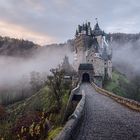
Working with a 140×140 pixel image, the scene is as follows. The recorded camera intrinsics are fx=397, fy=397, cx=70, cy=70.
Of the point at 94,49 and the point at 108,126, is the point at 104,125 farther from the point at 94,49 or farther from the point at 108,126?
the point at 94,49

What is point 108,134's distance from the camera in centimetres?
2133

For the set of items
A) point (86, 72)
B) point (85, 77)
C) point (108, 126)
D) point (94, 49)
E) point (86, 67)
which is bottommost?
point (85, 77)

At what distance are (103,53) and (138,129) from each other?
100694mm

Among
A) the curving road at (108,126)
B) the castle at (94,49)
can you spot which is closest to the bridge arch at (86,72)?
the castle at (94,49)

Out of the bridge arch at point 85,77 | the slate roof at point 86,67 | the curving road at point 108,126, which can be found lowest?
the bridge arch at point 85,77

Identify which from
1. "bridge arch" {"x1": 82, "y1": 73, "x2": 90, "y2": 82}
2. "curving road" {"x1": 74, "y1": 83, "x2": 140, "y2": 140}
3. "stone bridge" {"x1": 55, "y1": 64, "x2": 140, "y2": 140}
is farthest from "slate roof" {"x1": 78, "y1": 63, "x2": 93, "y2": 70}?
"curving road" {"x1": 74, "y1": 83, "x2": 140, "y2": 140}

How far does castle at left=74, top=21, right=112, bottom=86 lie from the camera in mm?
117219

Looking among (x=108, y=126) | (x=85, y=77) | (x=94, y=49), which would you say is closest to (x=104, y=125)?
(x=108, y=126)

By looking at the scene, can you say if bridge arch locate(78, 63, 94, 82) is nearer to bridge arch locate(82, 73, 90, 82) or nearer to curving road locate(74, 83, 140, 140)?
bridge arch locate(82, 73, 90, 82)

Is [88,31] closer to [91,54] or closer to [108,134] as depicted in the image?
[91,54]

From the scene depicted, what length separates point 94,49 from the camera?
4695 inches

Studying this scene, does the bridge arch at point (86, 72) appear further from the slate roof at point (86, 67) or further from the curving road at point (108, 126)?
the curving road at point (108, 126)

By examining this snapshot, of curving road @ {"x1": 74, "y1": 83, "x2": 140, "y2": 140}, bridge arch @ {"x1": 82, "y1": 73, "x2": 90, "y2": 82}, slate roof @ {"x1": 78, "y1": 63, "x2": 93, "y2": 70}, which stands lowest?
bridge arch @ {"x1": 82, "y1": 73, "x2": 90, "y2": 82}

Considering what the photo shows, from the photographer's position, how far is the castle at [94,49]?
117219mm
